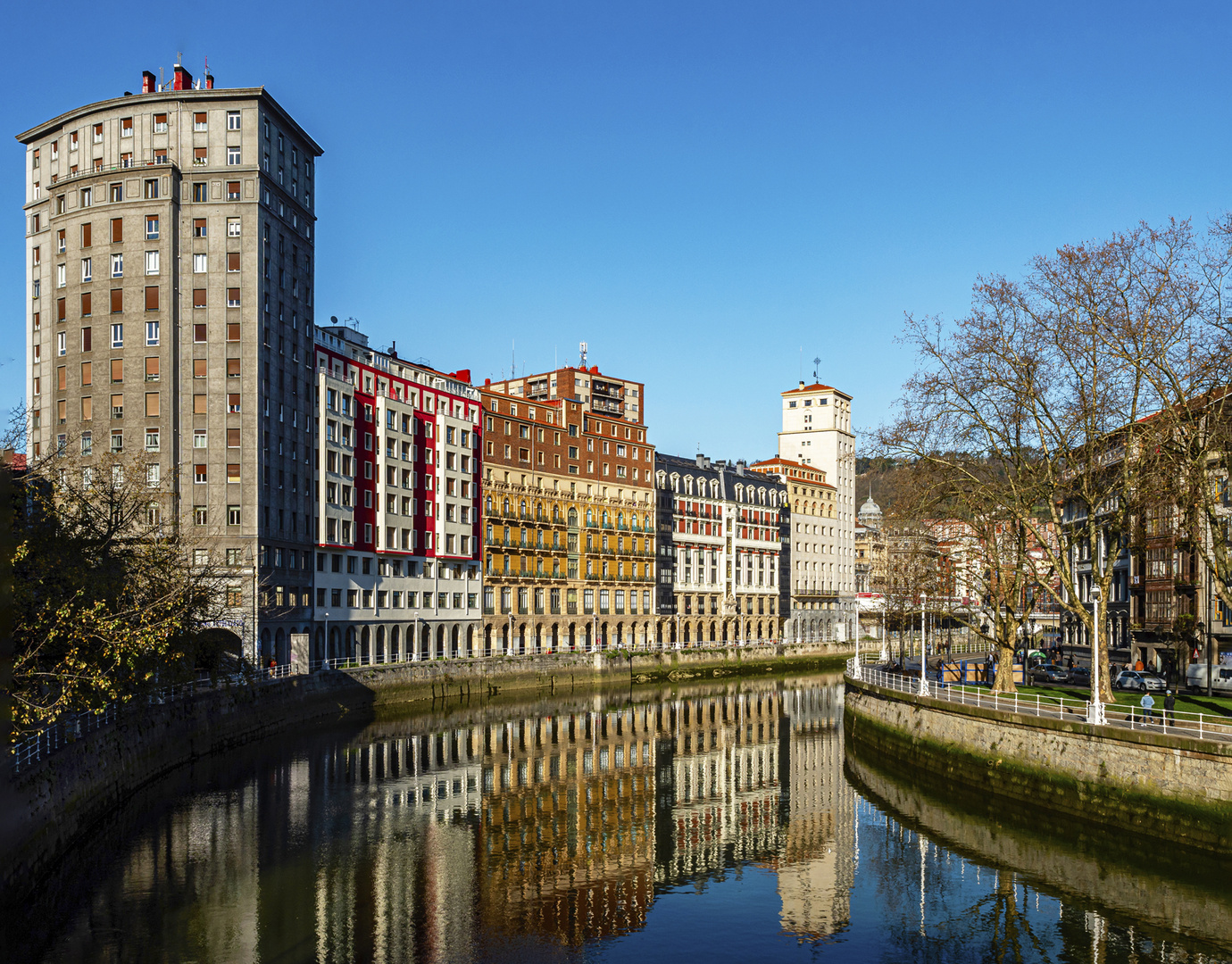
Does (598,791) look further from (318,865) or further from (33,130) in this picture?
(33,130)

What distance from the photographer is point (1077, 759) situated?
140 ft

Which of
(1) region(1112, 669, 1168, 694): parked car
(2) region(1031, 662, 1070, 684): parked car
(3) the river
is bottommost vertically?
(3) the river

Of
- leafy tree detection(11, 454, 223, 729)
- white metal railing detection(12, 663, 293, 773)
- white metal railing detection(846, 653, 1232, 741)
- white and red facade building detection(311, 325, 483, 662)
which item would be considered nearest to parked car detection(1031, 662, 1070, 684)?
white metal railing detection(846, 653, 1232, 741)

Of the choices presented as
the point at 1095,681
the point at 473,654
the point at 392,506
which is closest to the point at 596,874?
the point at 1095,681

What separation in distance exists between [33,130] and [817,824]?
80.1 meters

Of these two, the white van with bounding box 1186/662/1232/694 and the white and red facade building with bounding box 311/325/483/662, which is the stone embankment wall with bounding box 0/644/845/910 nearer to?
the white and red facade building with bounding box 311/325/483/662

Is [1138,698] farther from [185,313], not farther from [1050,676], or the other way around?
[185,313]

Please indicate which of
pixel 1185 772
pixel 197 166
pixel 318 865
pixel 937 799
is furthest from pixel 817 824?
pixel 197 166

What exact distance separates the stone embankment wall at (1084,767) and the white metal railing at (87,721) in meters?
35.4

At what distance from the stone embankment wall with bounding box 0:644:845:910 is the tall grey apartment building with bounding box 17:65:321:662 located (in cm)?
821

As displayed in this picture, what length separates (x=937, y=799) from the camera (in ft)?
164

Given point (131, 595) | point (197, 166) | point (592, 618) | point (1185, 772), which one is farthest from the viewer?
point (592, 618)

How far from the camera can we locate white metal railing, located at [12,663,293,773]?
33500 millimetres

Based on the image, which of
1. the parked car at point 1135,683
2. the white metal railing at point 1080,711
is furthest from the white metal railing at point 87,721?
the parked car at point 1135,683
